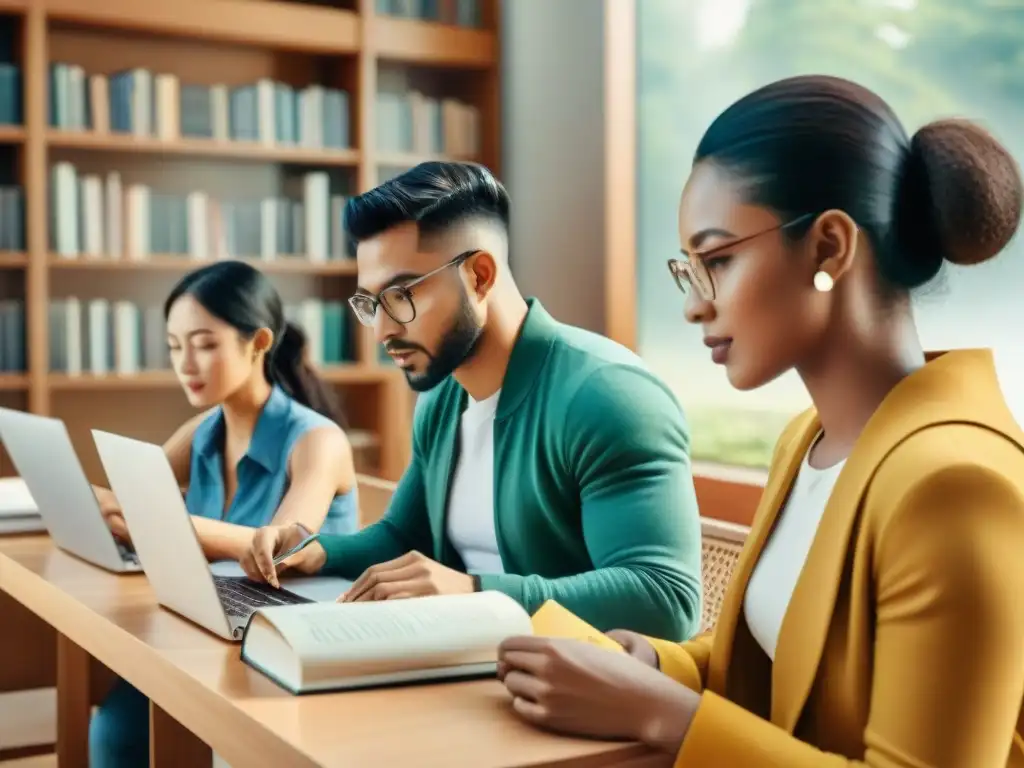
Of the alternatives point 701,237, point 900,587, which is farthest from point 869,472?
point 701,237

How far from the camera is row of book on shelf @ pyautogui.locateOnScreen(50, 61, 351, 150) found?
13.0 feet

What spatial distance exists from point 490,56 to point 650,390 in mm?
3171

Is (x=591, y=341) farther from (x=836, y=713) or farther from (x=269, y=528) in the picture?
(x=836, y=713)

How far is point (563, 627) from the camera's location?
1.25 metres

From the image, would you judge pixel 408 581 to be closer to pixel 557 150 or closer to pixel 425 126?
pixel 557 150

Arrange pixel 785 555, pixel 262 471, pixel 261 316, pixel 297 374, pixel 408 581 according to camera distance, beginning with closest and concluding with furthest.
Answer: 1. pixel 785 555
2. pixel 408 581
3. pixel 262 471
4. pixel 261 316
5. pixel 297 374

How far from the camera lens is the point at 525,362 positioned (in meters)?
1.72

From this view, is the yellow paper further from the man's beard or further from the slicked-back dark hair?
the slicked-back dark hair

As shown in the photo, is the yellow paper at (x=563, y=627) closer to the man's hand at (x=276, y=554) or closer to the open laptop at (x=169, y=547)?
the open laptop at (x=169, y=547)

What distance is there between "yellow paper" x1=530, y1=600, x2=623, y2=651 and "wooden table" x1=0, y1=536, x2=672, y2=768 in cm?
7

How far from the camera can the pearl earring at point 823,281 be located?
3.40 ft

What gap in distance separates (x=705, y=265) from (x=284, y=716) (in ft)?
1.72

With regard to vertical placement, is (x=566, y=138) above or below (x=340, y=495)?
above

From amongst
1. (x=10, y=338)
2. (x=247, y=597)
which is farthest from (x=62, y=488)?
(x=10, y=338)
